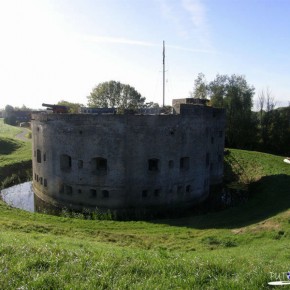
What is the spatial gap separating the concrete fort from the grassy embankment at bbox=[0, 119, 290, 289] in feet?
8.68

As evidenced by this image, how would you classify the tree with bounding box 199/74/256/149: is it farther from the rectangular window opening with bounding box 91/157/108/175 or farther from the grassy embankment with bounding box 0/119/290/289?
the rectangular window opening with bounding box 91/157/108/175

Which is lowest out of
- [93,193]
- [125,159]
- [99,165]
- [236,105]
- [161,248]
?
[161,248]

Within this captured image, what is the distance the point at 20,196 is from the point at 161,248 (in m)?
12.9

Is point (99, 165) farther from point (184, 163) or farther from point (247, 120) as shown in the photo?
point (247, 120)

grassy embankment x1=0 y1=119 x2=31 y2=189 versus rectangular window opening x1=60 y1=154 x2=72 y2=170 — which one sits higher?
rectangular window opening x1=60 y1=154 x2=72 y2=170

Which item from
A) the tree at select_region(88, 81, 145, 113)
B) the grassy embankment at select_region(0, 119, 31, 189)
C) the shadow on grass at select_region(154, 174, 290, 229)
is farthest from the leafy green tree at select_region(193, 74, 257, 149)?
the grassy embankment at select_region(0, 119, 31, 189)

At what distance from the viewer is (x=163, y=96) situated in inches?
902

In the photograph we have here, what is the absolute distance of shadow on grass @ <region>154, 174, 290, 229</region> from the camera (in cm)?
1373

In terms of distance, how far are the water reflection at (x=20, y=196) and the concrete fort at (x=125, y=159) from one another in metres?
1.40

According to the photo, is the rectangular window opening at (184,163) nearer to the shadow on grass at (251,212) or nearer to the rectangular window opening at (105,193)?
the shadow on grass at (251,212)

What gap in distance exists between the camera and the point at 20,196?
19.8 metres

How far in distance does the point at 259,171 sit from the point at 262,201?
773 cm

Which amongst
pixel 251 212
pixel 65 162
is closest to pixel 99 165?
pixel 65 162

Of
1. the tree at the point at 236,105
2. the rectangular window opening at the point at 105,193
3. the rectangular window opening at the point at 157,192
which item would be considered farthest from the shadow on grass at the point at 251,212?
the tree at the point at 236,105
